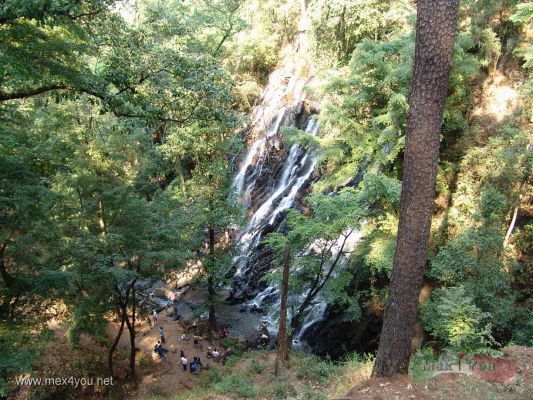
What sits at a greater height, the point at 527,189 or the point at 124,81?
the point at 124,81

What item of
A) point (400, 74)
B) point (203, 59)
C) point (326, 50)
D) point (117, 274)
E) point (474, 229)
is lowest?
point (117, 274)

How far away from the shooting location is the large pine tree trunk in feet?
14.8

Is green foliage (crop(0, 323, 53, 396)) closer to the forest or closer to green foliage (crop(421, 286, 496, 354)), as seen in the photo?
the forest

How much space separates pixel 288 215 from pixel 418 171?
7.49 meters

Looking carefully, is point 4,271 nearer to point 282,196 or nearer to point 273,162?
point 282,196

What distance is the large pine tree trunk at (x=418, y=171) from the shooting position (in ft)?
14.8

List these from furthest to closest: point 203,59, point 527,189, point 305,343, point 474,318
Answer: point 305,343, point 527,189, point 203,59, point 474,318

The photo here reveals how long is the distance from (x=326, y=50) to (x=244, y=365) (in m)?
14.9

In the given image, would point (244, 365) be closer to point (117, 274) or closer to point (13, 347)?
point (117, 274)

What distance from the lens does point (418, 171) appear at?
4.81 meters

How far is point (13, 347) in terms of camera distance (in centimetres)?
841

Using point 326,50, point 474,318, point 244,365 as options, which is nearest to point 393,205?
point 474,318

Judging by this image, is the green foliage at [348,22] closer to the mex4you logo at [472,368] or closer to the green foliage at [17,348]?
the mex4you logo at [472,368]

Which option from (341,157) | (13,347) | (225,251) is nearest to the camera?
(13,347)
